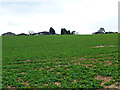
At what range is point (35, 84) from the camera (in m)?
12.6

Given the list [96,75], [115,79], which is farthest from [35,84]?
[115,79]

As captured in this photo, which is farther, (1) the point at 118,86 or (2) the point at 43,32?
(2) the point at 43,32

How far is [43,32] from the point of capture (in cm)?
14262

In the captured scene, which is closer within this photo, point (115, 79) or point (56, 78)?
point (115, 79)

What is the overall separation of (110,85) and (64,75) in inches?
174

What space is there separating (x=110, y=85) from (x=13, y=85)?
7017 mm

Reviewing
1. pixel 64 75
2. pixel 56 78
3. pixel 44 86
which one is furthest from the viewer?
pixel 64 75

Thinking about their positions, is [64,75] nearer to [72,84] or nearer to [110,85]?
[72,84]

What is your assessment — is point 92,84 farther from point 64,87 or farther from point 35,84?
point 35,84

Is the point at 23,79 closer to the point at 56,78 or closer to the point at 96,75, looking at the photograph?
the point at 56,78

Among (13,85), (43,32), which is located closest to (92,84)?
(13,85)

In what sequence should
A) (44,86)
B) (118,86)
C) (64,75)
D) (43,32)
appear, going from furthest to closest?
(43,32), (64,75), (44,86), (118,86)

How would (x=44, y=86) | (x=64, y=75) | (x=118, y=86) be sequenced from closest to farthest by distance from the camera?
(x=118, y=86), (x=44, y=86), (x=64, y=75)

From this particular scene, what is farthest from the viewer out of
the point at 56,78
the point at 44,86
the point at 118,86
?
the point at 56,78
